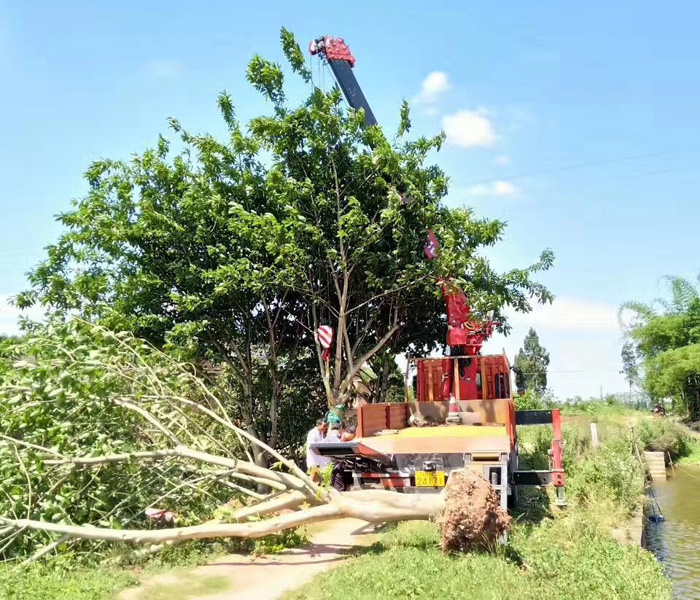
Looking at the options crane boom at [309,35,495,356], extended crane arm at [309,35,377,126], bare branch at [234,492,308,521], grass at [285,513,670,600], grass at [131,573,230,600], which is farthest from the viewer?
extended crane arm at [309,35,377,126]

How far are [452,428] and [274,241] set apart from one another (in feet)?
15.9

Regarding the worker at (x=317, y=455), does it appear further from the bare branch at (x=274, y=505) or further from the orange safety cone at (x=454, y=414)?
the orange safety cone at (x=454, y=414)

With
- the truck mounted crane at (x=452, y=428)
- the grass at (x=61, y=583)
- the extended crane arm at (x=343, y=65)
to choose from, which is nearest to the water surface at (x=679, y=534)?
the truck mounted crane at (x=452, y=428)

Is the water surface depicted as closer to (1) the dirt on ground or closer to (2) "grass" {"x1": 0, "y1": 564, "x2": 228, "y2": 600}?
(1) the dirt on ground

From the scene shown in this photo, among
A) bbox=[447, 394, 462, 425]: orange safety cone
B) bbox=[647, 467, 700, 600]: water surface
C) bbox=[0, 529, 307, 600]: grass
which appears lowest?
bbox=[647, 467, 700, 600]: water surface

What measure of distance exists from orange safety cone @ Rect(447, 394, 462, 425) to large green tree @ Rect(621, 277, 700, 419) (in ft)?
77.7

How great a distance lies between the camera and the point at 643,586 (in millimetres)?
5789

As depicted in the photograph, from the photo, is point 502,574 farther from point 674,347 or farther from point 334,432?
point 674,347

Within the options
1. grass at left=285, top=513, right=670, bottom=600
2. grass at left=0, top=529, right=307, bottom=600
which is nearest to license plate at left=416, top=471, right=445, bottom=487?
grass at left=285, top=513, right=670, bottom=600

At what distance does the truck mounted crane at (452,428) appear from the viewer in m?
8.21

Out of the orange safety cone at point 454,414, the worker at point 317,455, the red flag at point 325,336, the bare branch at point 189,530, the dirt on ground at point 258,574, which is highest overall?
the red flag at point 325,336

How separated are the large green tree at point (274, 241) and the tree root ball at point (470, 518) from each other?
6018 mm

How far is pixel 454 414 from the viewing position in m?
10.5

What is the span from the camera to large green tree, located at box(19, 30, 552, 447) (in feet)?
40.8
